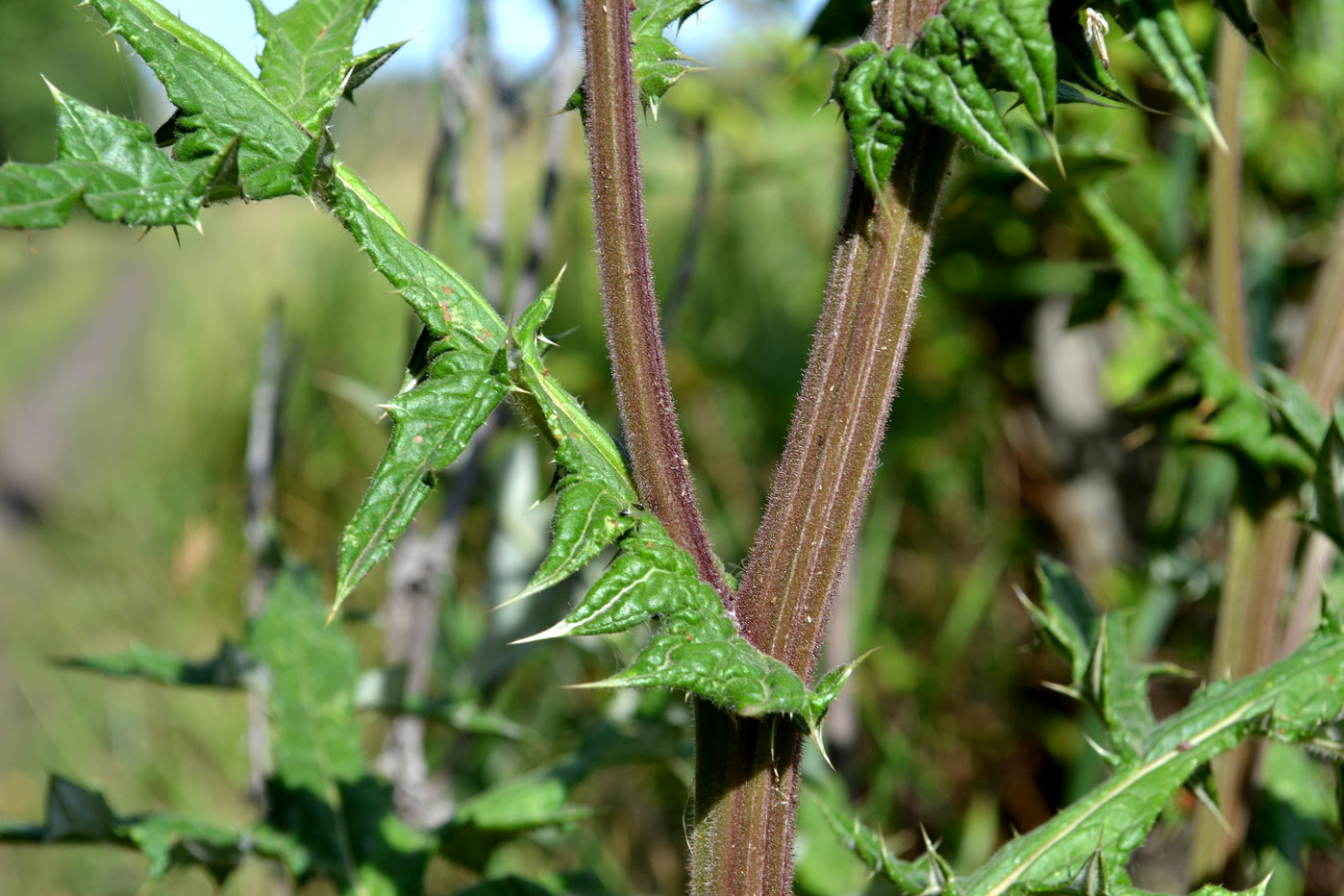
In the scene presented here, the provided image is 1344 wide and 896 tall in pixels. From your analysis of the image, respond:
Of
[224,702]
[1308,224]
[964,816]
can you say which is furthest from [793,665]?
[224,702]

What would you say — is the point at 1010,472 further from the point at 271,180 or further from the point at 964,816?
the point at 271,180

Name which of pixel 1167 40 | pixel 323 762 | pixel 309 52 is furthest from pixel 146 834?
pixel 1167 40

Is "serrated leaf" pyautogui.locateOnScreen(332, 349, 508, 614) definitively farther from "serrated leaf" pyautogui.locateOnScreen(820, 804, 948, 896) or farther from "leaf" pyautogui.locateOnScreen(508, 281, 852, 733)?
"serrated leaf" pyautogui.locateOnScreen(820, 804, 948, 896)

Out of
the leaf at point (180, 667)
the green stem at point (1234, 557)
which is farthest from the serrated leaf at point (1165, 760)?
the leaf at point (180, 667)

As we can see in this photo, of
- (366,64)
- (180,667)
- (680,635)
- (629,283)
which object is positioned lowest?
(180,667)

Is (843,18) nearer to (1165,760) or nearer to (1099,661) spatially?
(1099,661)

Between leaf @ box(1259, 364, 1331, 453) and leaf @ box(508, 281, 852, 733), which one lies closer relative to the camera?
leaf @ box(508, 281, 852, 733)

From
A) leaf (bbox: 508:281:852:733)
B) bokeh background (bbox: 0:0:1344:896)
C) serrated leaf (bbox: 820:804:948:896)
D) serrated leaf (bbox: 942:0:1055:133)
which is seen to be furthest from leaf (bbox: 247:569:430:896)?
serrated leaf (bbox: 942:0:1055:133)
